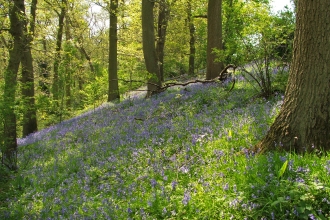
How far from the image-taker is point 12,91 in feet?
28.2

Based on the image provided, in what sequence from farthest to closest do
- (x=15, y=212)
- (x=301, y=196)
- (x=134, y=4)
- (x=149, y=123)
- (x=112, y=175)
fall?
(x=134, y=4)
(x=149, y=123)
(x=112, y=175)
(x=15, y=212)
(x=301, y=196)

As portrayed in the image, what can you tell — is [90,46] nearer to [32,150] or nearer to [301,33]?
[32,150]

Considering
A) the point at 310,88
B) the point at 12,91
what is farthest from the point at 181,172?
the point at 12,91

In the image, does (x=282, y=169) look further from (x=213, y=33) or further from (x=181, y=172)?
(x=213, y=33)

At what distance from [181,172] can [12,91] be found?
245 inches

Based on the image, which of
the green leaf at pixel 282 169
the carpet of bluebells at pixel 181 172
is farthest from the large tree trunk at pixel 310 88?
the green leaf at pixel 282 169

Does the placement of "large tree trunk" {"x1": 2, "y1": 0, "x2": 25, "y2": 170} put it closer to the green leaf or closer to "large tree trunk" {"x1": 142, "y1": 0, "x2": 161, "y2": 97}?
"large tree trunk" {"x1": 142, "y1": 0, "x2": 161, "y2": 97}

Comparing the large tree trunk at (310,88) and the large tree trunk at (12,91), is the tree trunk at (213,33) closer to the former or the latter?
the large tree trunk at (12,91)

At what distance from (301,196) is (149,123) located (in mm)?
5840

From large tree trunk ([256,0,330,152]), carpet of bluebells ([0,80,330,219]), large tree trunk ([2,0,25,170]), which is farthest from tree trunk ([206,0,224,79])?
large tree trunk ([256,0,330,152])

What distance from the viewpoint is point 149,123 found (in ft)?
28.2

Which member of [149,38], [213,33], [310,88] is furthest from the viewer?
[149,38]

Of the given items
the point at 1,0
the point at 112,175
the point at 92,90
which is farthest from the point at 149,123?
the point at 1,0

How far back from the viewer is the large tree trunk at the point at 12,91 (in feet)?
27.3
